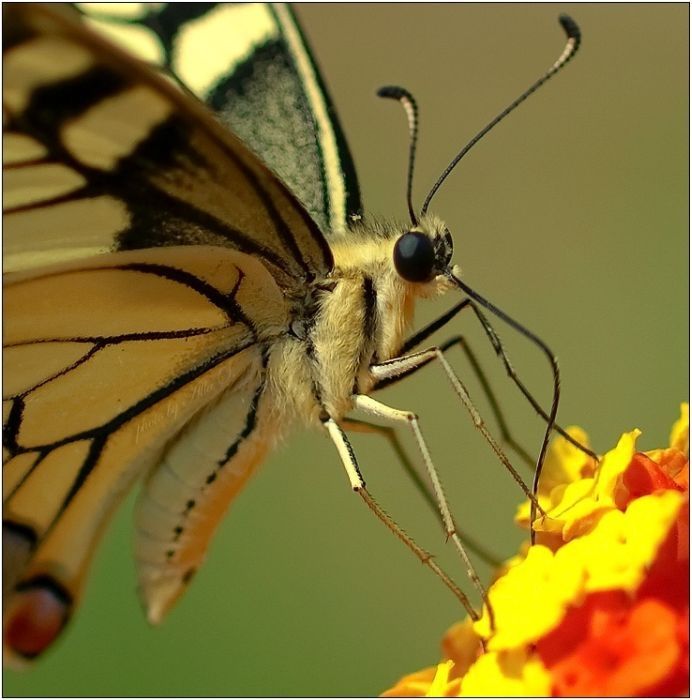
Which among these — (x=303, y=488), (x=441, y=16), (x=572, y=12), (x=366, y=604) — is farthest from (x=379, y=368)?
(x=441, y=16)

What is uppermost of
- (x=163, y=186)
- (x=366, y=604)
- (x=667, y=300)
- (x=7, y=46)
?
(x=7, y=46)

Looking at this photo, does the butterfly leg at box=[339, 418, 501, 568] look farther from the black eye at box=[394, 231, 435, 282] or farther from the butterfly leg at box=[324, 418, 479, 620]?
the black eye at box=[394, 231, 435, 282]

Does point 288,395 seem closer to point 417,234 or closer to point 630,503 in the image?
point 417,234

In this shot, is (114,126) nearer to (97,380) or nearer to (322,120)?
(97,380)

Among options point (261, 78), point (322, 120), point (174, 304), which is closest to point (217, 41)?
point (261, 78)

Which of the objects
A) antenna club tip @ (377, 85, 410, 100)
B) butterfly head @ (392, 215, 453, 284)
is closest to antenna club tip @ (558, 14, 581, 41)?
antenna club tip @ (377, 85, 410, 100)

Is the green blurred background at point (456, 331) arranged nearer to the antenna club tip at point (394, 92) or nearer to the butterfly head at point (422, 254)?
the butterfly head at point (422, 254)

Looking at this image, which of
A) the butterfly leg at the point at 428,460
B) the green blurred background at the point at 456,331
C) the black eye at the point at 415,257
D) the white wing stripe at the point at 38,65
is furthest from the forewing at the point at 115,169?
Result: the green blurred background at the point at 456,331
